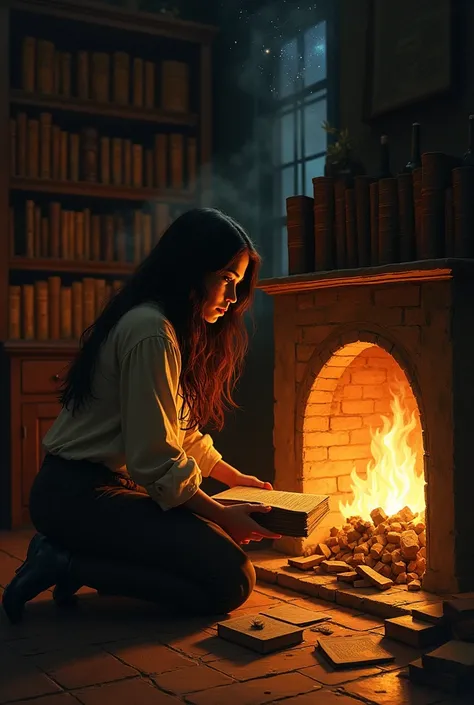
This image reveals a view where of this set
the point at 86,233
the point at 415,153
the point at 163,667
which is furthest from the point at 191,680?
the point at 86,233

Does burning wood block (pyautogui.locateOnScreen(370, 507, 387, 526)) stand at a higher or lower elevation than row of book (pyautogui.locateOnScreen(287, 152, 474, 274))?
lower

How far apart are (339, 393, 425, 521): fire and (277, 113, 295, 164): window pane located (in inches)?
66.0

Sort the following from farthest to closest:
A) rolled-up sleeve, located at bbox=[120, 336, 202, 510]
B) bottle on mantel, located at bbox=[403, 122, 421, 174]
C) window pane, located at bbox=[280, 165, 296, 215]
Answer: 1. window pane, located at bbox=[280, 165, 296, 215]
2. bottle on mantel, located at bbox=[403, 122, 421, 174]
3. rolled-up sleeve, located at bbox=[120, 336, 202, 510]

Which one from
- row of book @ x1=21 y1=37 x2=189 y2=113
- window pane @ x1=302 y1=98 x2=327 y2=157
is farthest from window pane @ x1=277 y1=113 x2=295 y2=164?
row of book @ x1=21 y1=37 x2=189 y2=113

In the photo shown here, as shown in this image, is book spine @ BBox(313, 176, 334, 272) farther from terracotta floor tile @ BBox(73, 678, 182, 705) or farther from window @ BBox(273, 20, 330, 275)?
terracotta floor tile @ BBox(73, 678, 182, 705)

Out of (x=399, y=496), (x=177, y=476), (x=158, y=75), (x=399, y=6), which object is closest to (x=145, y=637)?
(x=177, y=476)

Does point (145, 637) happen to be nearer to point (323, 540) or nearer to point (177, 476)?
point (177, 476)

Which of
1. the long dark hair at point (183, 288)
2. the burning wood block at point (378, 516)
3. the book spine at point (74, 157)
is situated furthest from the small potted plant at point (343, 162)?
the book spine at point (74, 157)

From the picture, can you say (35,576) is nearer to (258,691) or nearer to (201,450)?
(201,450)

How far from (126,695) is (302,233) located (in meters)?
1.81

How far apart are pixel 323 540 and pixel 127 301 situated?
3.98ft

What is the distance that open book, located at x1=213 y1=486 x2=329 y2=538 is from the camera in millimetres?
2398

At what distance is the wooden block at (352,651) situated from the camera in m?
2.10

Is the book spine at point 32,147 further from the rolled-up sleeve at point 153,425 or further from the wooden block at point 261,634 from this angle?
the wooden block at point 261,634
